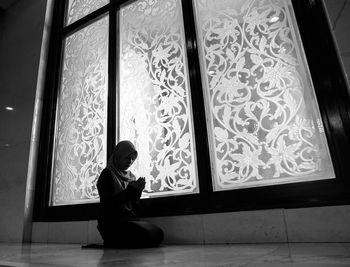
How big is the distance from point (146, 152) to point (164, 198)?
0.45m

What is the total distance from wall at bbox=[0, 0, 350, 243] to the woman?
40cm

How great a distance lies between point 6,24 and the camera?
13.4ft

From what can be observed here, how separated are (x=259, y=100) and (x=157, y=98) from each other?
3.03 ft

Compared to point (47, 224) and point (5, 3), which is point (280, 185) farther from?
point (5, 3)

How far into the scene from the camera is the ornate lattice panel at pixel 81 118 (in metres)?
2.63

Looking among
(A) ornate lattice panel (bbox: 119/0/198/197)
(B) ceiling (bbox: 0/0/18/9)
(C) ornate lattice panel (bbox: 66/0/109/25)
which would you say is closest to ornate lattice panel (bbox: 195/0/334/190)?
(A) ornate lattice panel (bbox: 119/0/198/197)

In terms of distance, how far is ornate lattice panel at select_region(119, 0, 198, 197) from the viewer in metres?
2.17

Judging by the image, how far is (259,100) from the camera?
1972 millimetres

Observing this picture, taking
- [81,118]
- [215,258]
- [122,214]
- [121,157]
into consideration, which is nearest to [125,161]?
[121,157]

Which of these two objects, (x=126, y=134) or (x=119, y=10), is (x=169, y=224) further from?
(x=119, y=10)

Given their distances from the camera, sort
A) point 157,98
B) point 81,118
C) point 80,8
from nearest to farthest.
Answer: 1. point 157,98
2. point 81,118
3. point 80,8

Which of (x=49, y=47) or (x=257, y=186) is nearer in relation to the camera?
(x=257, y=186)

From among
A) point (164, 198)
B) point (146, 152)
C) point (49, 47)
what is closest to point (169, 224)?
point (164, 198)

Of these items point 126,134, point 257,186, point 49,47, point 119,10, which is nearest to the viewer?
point 257,186
